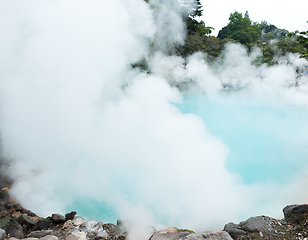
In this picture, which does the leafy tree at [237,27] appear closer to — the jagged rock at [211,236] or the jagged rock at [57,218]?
the jagged rock at [211,236]

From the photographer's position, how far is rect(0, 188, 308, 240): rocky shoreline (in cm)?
267

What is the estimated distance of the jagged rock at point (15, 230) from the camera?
330 centimetres

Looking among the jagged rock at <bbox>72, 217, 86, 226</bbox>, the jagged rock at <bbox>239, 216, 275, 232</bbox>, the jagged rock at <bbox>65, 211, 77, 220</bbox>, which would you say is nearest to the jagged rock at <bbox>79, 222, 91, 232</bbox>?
the jagged rock at <bbox>72, 217, 86, 226</bbox>

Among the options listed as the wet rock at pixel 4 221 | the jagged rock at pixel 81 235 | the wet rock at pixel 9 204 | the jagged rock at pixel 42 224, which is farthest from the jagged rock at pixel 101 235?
the wet rock at pixel 9 204

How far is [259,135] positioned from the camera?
7.35m

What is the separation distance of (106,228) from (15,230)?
146 centimetres

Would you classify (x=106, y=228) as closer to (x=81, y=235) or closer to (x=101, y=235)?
(x=101, y=235)

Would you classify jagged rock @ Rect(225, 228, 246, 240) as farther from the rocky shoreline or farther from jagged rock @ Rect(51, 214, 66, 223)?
jagged rock @ Rect(51, 214, 66, 223)

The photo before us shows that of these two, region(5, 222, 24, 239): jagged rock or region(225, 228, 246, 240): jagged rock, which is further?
region(5, 222, 24, 239): jagged rock

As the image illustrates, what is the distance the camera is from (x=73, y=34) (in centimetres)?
454

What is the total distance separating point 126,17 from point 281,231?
546 cm

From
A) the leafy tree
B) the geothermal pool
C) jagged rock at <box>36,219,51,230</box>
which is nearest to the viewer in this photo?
jagged rock at <box>36,219,51,230</box>

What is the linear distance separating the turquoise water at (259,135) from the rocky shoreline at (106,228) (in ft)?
6.26

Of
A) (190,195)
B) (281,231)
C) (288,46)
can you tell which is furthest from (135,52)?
(288,46)
